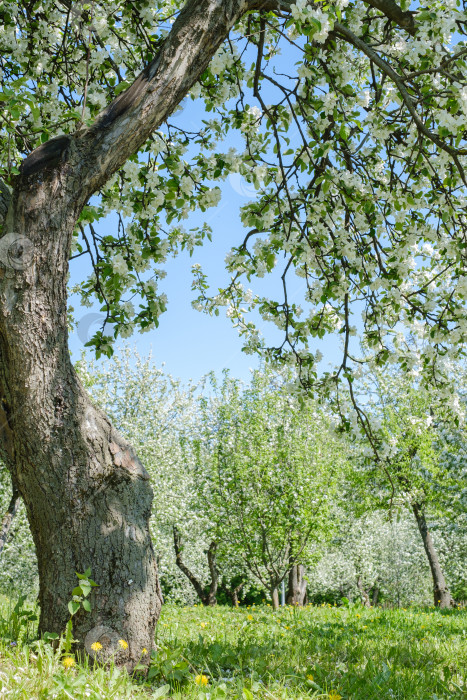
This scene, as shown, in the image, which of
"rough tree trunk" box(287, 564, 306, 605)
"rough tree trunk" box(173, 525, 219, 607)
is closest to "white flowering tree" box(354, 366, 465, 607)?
"rough tree trunk" box(287, 564, 306, 605)

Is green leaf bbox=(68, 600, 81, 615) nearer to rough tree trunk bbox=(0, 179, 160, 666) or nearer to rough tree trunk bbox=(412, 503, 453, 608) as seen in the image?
rough tree trunk bbox=(0, 179, 160, 666)

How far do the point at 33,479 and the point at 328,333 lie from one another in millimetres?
3229

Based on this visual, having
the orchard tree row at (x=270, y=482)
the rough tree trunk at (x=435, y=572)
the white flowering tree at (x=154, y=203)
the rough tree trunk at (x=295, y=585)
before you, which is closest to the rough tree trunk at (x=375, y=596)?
the orchard tree row at (x=270, y=482)

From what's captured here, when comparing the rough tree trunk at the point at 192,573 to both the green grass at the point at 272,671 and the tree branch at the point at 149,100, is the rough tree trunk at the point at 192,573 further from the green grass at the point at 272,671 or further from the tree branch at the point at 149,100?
the tree branch at the point at 149,100

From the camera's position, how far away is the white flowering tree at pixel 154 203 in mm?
3023

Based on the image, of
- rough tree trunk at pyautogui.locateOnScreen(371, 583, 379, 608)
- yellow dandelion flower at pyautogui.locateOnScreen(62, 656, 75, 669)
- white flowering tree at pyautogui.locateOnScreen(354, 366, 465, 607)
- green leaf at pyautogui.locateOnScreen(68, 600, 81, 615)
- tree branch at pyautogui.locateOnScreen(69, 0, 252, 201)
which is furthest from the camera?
rough tree trunk at pyautogui.locateOnScreen(371, 583, 379, 608)

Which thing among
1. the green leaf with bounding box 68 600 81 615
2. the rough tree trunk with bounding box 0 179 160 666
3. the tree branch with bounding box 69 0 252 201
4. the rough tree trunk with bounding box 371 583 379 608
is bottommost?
the rough tree trunk with bounding box 371 583 379 608

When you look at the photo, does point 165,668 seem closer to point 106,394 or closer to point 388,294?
point 388,294

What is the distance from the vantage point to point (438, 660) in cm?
429

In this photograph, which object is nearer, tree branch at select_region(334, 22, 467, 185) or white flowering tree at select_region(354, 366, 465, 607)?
tree branch at select_region(334, 22, 467, 185)

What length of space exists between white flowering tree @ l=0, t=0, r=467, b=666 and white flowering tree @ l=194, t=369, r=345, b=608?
7.56 meters

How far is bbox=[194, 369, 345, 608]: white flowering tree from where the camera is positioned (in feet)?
42.7

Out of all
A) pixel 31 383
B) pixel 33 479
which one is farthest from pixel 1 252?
pixel 33 479

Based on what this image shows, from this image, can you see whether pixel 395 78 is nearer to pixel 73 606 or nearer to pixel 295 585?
pixel 73 606
